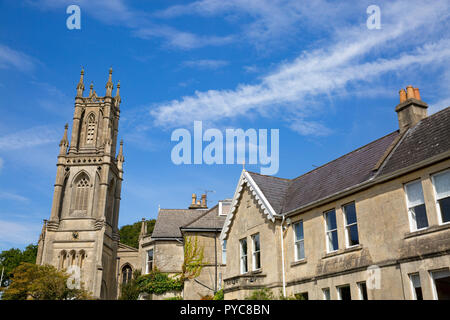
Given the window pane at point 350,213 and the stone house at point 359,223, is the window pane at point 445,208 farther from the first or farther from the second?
the window pane at point 350,213

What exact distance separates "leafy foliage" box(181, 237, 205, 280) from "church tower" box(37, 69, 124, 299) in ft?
109

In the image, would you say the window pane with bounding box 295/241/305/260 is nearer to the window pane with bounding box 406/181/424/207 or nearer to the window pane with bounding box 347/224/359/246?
the window pane with bounding box 347/224/359/246

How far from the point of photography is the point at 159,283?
41000mm

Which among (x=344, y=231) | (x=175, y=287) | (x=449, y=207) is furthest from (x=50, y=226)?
(x=449, y=207)

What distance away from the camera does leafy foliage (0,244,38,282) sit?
85812 mm

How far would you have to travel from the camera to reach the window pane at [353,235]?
2000 centimetres

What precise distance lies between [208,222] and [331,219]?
64.6 ft

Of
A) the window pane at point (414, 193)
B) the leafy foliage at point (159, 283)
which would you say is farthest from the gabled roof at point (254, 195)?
the leafy foliage at point (159, 283)

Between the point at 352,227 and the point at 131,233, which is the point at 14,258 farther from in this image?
the point at 352,227

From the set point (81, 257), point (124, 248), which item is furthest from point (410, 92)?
point (124, 248)

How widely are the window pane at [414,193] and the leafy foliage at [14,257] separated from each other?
277 ft

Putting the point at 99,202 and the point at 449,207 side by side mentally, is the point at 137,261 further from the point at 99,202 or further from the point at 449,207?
the point at 449,207

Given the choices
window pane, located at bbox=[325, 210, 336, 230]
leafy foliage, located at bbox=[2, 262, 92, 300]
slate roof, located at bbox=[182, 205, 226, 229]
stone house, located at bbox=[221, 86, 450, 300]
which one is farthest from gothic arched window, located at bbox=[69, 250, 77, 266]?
window pane, located at bbox=[325, 210, 336, 230]

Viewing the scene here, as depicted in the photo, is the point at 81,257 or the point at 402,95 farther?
the point at 81,257
